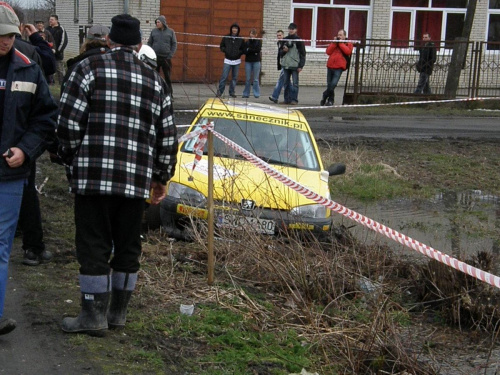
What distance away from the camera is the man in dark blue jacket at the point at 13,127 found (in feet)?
14.9

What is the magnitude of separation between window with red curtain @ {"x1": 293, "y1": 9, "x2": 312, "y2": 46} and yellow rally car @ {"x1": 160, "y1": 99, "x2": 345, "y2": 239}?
57.4 feet

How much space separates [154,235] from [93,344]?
307cm

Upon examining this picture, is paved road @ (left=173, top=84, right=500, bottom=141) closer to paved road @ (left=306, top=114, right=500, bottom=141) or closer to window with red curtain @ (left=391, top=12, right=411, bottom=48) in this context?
paved road @ (left=306, top=114, right=500, bottom=141)

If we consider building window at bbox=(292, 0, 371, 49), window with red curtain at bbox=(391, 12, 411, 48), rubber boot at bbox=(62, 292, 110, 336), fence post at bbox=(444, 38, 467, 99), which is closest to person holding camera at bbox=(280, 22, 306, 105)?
fence post at bbox=(444, 38, 467, 99)

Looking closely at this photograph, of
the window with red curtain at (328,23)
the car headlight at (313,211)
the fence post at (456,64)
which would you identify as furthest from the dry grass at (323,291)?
the window with red curtain at (328,23)

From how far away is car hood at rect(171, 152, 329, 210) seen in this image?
23.4 ft

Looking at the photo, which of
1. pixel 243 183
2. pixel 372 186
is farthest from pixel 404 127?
pixel 243 183

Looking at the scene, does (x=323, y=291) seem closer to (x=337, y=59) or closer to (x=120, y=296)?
(x=120, y=296)

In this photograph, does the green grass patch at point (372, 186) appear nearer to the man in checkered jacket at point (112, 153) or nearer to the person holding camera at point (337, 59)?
the man in checkered jacket at point (112, 153)

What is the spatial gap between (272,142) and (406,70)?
481 inches

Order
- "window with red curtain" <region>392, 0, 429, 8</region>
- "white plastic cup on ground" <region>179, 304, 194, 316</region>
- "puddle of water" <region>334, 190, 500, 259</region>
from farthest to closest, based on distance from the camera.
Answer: "window with red curtain" <region>392, 0, 429, 8</region> → "puddle of water" <region>334, 190, 500, 259</region> → "white plastic cup on ground" <region>179, 304, 194, 316</region>

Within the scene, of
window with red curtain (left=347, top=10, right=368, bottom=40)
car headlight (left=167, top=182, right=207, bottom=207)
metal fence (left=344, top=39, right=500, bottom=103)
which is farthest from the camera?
window with red curtain (left=347, top=10, right=368, bottom=40)

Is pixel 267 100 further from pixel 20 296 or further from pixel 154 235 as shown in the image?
pixel 20 296

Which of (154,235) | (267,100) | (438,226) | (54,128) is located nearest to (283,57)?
(267,100)
